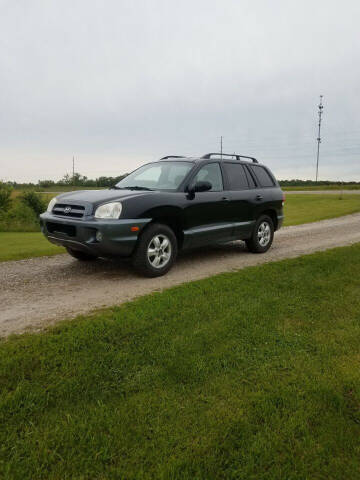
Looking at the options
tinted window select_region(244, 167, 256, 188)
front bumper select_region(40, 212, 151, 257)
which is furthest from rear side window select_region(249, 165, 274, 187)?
front bumper select_region(40, 212, 151, 257)

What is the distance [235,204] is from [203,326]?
11.5ft

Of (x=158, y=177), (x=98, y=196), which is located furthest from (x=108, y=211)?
(x=158, y=177)

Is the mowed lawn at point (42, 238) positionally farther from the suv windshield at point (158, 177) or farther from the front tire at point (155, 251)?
the front tire at point (155, 251)

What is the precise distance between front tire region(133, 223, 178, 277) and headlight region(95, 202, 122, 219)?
51 cm

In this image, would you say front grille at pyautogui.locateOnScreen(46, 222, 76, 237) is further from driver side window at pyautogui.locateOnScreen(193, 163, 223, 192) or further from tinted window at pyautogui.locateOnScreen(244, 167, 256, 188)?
tinted window at pyautogui.locateOnScreen(244, 167, 256, 188)

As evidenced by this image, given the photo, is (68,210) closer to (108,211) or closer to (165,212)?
(108,211)

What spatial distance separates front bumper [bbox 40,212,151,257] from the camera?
5.16 metres

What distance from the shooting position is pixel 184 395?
3008 mm

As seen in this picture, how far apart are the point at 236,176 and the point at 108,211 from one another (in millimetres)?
3170

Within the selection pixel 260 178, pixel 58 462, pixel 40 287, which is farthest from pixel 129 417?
pixel 260 178

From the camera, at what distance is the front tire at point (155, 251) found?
5.52 meters

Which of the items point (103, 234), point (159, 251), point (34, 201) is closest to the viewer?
point (103, 234)

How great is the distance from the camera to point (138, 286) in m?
5.38

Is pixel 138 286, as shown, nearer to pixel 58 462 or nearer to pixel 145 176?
pixel 145 176
